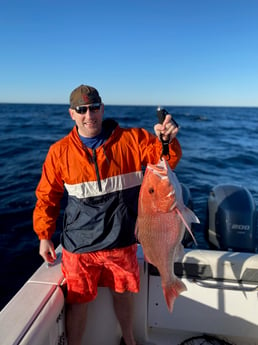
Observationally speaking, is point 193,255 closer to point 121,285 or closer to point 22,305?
point 121,285

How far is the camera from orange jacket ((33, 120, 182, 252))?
2.29m

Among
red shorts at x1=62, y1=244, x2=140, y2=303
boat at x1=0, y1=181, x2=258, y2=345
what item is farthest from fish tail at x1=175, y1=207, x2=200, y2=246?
boat at x1=0, y1=181, x2=258, y2=345

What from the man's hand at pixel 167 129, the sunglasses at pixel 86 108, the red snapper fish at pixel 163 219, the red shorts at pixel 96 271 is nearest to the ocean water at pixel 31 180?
the red shorts at pixel 96 271

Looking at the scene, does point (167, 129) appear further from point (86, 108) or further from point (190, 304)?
point (190, 304)

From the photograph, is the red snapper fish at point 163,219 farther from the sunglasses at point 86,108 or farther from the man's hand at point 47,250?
the man's hand at point 47,250

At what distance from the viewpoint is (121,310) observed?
260cm

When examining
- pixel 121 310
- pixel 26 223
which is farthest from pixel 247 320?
pixel 26 223

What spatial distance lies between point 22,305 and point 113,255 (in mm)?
779

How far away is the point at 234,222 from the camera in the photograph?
13.5 ft

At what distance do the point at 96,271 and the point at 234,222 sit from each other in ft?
8.04

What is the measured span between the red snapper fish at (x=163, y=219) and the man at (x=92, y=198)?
39 cm

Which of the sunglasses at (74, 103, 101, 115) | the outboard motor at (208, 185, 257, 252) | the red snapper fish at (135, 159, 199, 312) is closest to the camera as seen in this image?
the red snapper fish at (135, 159, 199, 312)

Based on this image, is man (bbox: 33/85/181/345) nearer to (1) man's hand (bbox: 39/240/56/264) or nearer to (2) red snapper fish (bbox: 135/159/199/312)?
(1) man's hand (bbox: 39/240/56/264)

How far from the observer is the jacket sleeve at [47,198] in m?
2.39
